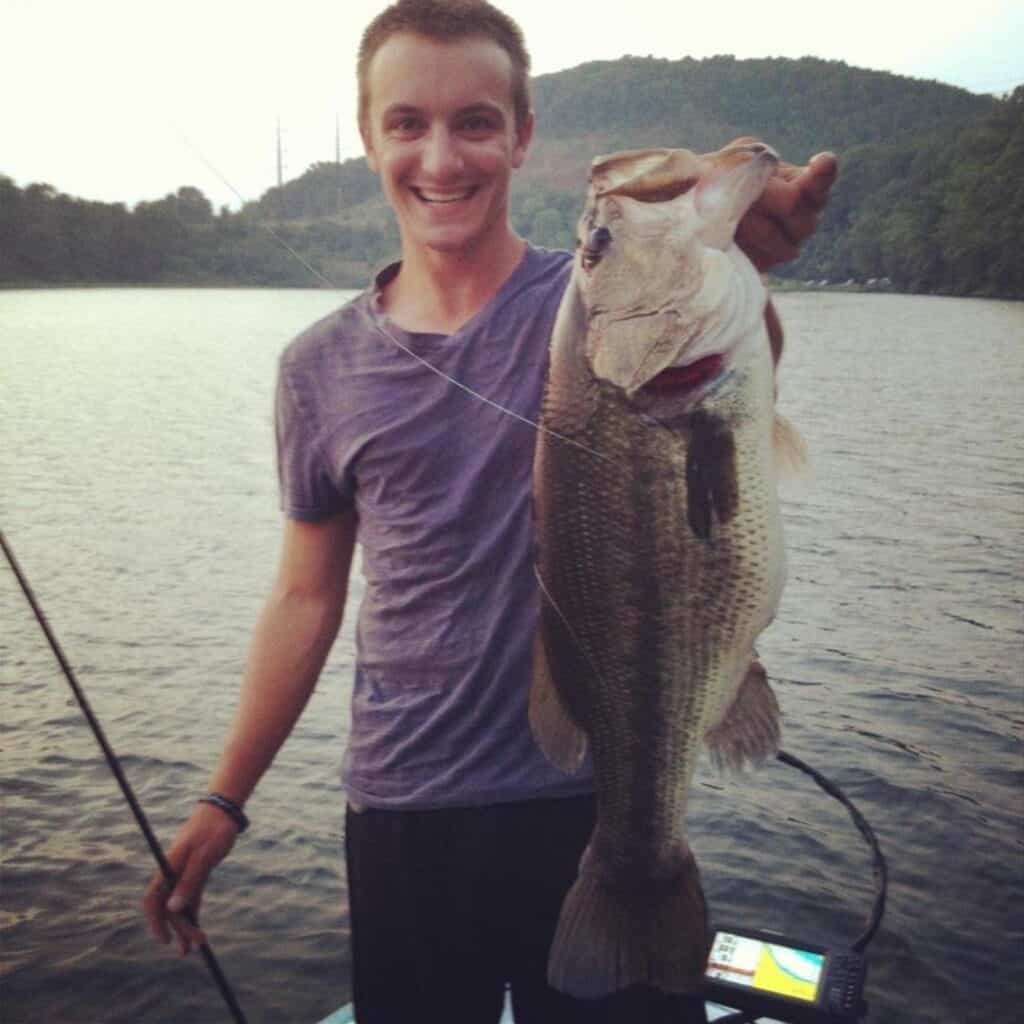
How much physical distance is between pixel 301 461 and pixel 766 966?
1772 millimetres

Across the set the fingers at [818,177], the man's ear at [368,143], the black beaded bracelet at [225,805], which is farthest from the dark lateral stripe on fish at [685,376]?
the black beaded bracelet at [225,805]

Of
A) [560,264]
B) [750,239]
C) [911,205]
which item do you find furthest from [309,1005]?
[911,205]

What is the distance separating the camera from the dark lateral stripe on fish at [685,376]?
6.08ft

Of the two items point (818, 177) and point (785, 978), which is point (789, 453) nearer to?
point (818, 177)

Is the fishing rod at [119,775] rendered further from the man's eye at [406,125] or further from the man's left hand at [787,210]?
the man's left hand at [787,210]

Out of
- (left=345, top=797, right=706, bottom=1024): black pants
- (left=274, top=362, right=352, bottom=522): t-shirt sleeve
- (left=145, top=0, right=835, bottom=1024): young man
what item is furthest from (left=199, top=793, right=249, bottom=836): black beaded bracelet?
(left=274, top=362, right=352, bottom=522): t-shirt sleeve

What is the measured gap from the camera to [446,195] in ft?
7.18

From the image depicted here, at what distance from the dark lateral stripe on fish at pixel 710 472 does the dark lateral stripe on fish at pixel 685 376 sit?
0.05m

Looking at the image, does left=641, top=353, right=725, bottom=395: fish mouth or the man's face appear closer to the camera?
→ left=641, top=353, right=725, bottom=395: fish mouth

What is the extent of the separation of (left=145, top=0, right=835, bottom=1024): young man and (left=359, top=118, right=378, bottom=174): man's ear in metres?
0.01

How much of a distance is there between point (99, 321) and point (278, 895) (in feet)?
141

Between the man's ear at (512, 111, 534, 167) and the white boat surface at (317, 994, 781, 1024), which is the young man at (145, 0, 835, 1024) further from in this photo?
the white boat surface at (317, 994, 781, 1024)

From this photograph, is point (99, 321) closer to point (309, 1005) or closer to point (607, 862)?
point (309, 1005)

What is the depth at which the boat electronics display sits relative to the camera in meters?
2.82
